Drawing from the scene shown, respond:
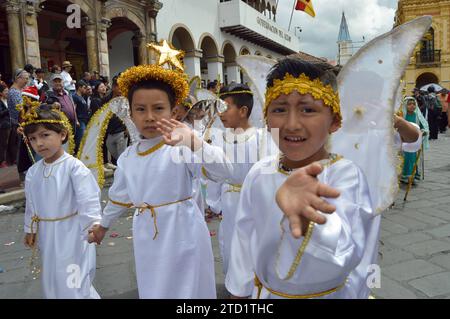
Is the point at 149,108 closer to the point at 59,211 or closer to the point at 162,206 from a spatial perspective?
the point at 162,206

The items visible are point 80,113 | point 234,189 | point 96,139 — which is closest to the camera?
point 96,139

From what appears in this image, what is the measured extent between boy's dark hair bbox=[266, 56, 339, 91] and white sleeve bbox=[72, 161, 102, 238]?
1.57m

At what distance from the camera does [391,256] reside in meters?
3.50

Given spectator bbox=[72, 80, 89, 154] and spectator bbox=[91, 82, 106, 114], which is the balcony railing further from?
spectator bbox=[72, 80, 89, 154]

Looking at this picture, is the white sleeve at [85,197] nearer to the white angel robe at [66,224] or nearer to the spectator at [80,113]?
the white angel robe at [66,224]

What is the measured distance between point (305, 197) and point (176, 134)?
1027 millimetres

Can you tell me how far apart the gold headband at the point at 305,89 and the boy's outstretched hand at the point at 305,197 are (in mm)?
390

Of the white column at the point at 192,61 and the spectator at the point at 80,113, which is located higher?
the white column at the point at 192,61

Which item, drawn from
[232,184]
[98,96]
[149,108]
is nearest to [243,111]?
[232,184]

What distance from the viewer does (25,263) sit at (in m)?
3.72

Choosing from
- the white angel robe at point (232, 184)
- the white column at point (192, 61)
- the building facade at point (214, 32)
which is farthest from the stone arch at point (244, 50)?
the white angel robe at point (232, 184)

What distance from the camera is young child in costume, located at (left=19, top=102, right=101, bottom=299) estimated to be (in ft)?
8.30

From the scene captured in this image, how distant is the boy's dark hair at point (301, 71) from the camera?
139cm
